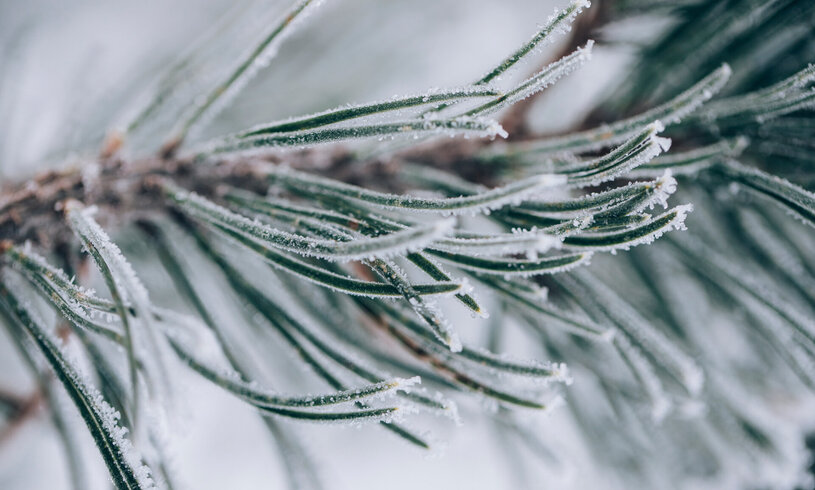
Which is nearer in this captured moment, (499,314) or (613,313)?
(613,313)

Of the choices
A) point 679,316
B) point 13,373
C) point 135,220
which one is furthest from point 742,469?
point 13,373

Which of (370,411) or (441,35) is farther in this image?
(441,35)

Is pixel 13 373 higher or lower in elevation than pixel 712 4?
lower

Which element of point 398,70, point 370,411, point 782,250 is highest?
point 398,70

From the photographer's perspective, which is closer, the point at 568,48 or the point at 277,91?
the point at 568,48

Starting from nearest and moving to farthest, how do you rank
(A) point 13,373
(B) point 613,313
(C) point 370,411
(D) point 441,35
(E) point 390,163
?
(C) point 370,411 < (B) point 613,313 < (E) point 390,163 < (A) point 13,373 < (D) point 441,35

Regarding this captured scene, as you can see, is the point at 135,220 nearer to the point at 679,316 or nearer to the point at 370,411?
the point at 370,411

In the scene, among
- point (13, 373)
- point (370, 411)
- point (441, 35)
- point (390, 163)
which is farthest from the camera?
point (441, 35)

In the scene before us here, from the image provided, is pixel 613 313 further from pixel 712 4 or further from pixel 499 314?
pixel 712 4

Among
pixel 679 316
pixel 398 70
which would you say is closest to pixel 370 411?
pixel 679 316
